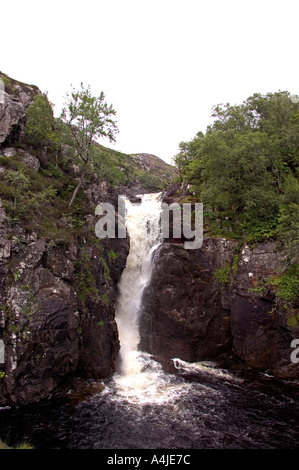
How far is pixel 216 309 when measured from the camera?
72.5 ft

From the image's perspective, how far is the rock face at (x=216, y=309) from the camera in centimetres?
1995

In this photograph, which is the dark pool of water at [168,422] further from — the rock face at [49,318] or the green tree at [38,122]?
the green tree at [38,122]

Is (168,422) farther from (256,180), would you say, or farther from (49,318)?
(256,180)

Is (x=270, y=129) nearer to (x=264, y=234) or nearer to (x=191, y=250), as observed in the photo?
(x=264, y=234)

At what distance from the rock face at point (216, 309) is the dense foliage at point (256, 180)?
1.67m

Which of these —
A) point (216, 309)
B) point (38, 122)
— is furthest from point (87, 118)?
point (216, 309)

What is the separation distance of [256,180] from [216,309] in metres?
10.9

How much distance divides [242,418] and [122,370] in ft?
27.9

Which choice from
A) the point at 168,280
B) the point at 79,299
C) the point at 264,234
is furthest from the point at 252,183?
the point at 79,299

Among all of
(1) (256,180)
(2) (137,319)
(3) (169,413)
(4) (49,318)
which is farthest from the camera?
(2) (137,319)

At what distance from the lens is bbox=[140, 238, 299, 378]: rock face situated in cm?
1995

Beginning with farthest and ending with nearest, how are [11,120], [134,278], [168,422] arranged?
[134,278] < [11,120] < [168,422]

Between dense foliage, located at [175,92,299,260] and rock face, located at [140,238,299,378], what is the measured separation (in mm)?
1673
